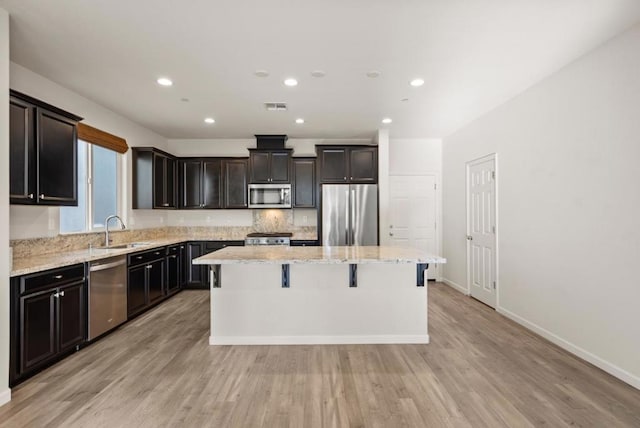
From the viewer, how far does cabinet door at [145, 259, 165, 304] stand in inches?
175

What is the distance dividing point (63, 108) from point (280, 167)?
10.1 feet

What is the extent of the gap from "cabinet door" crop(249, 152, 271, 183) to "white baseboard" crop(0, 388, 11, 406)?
4065 mm

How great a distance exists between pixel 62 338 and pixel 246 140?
4.25 m

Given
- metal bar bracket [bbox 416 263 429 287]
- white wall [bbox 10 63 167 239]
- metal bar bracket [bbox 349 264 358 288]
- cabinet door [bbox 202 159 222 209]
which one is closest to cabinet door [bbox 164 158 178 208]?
white wall [bbox 10 63 167 239]

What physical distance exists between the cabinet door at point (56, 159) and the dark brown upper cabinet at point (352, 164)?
3.52m

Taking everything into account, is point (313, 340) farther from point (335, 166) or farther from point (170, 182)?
point (170, 182)

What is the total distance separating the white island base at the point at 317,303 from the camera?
3350 millimetres

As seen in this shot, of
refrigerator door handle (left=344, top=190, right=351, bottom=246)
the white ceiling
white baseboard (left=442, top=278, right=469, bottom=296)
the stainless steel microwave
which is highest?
the white ceiling

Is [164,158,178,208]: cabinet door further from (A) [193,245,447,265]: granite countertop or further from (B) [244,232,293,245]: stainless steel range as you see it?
(A) [193,245,447,265]: granite countertop

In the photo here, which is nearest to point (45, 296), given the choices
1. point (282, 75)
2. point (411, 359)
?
point (282, 75)

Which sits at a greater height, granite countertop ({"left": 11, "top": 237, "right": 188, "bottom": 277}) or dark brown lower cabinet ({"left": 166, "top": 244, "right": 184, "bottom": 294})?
granite countertop ({"left": 11, "top": 237, "right": 188, "bottom": 277})

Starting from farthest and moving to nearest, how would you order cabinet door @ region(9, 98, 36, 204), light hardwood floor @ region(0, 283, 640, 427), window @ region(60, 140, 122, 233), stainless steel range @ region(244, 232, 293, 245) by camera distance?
stainless steel range @ region(244, 232, 293, 245) < window @ region(60, 140, 122, 233) < cabinet door @ region(9, 98, 36, 204) < light hardwood floor @ region(0, 283, 640, 427)

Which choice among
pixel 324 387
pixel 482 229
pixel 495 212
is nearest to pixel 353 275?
pixel 324 387

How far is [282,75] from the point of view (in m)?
3.33
